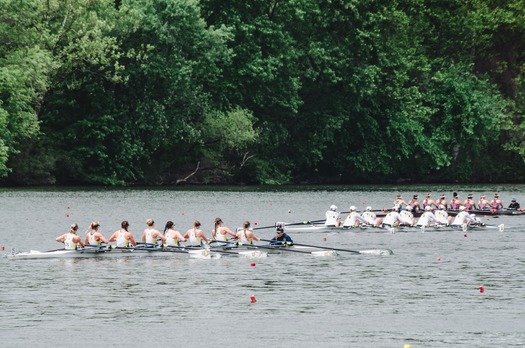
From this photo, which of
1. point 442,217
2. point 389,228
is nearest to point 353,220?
point 389,228

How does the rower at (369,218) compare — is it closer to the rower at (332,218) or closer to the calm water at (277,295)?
the calm water at (277,295)

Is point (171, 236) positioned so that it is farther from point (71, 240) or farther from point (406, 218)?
point (406, 218)

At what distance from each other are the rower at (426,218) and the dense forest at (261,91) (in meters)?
24.4

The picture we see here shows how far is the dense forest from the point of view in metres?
70.0

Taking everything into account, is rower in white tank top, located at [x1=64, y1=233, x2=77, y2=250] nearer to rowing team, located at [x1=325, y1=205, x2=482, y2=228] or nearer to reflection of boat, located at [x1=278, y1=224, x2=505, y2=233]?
reflection of boat, located at [x1=278, y1=224, x2=505, y2=233]

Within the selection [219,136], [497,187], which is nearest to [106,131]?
[219,136]

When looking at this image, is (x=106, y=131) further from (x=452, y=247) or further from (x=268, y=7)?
(x=452, y=247)

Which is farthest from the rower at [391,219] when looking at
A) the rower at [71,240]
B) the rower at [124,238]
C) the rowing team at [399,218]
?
A: the rower at [71,240]

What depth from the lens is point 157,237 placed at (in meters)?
38.7

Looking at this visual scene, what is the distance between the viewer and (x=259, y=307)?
28.6 meters

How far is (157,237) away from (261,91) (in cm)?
4193

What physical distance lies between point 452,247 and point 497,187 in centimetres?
4216

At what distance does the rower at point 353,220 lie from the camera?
47.8 meters

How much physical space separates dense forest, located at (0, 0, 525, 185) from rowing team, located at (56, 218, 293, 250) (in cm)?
2746
